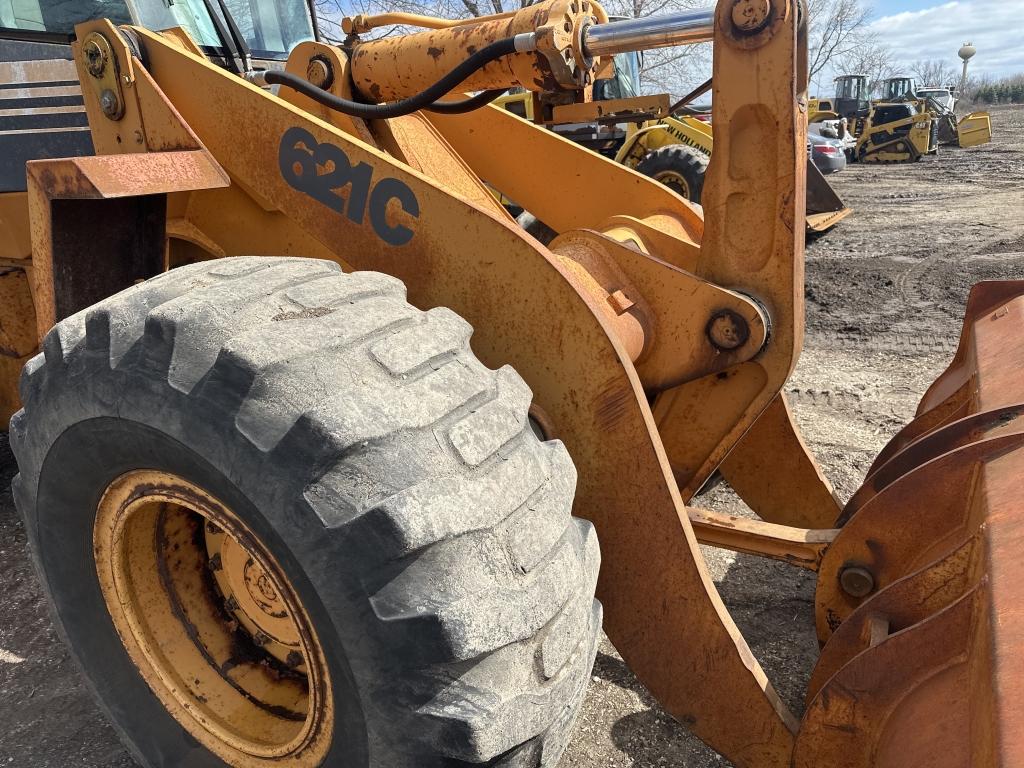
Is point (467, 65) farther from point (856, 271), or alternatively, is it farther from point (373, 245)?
point (856, 271)

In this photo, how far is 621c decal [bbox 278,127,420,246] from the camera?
6.70 feet

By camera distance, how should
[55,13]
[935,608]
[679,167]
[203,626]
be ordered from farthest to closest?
1. [679,167]
2. [55,13]
3. [203,626]
4. [935,608]

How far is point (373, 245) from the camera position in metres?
2.11

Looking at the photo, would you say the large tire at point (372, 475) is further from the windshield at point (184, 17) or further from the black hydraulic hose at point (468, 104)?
the windshield at point (184, 17)

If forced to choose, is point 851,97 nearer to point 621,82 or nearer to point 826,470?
point 621,82

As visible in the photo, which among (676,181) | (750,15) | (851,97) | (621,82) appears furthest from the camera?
(851,97)

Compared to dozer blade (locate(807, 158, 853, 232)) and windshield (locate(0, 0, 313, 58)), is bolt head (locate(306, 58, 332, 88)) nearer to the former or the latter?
windshield (locate(0, 0, 313, 58))

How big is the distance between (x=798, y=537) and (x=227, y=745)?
153 centimetres

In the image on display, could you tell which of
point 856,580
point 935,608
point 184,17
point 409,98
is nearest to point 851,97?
point 184,17

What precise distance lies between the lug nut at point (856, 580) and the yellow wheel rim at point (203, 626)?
133cm

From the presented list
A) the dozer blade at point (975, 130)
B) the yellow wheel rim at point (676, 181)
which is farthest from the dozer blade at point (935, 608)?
the dozer blade at point (975, 130)

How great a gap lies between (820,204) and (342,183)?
30.6 ft

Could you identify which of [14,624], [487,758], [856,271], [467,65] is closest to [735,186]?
[467,65]

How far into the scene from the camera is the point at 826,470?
4.07m
